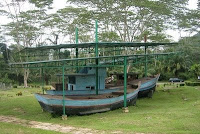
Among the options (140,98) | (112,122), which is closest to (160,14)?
(140,98)

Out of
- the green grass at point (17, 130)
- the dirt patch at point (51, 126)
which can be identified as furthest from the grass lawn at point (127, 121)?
the dirt patch at point (51, 126)

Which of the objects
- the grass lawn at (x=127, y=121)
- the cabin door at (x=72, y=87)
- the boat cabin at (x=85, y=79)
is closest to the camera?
the grass lawn at (x=127, y=121)

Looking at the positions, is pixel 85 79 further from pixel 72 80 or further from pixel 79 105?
pixel 79 105

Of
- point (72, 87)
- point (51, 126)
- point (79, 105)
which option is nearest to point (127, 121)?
point (79, 105)

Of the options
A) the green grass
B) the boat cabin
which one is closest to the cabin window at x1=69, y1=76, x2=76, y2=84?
the boat cabin

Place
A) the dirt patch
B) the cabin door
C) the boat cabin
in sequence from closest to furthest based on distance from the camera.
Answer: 1. the dirt patch
2. the boat cabin
3. the cabin door

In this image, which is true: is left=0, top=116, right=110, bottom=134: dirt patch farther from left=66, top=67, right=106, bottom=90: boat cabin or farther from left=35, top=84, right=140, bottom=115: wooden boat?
left=66, top=67, right=106, bottom=90: boat cabin

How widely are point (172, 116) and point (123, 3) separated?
47.2 feet

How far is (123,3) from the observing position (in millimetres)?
24188

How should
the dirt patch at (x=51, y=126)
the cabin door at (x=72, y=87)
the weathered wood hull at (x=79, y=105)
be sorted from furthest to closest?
the cabin door at (x=72, y=87) → the weathered wood hull at (x=79, y=105) → the dirt patch at (x=51, y=126)

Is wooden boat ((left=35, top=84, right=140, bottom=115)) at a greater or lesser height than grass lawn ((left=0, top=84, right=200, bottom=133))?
greater

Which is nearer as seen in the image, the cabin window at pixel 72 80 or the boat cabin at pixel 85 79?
the boat cabin at pixel 85 79

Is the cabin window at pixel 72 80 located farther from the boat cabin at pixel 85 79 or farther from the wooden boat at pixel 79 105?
the wooden boat at pixel 79 105

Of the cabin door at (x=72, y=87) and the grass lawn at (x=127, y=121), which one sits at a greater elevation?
the cabin door at (x=72, y=87)
